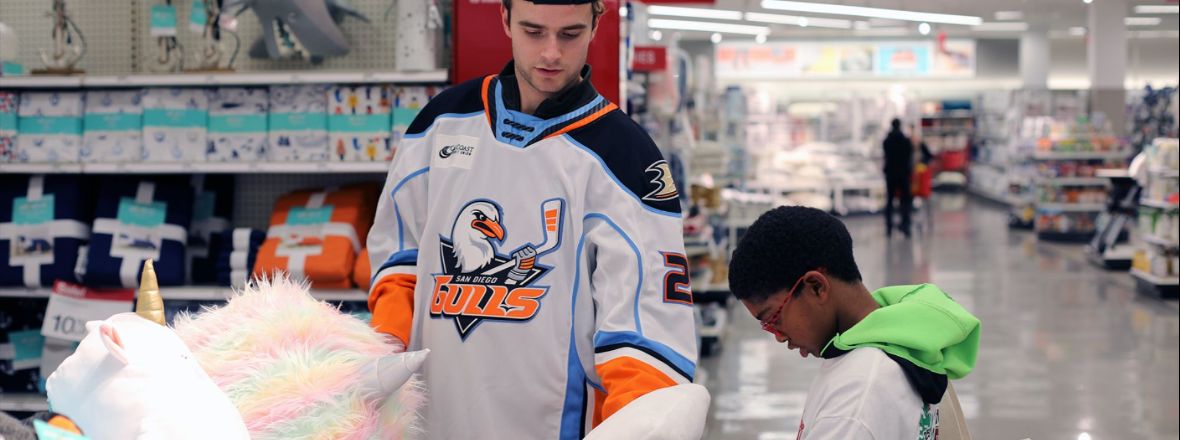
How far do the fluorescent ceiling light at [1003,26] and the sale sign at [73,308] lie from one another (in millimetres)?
19067

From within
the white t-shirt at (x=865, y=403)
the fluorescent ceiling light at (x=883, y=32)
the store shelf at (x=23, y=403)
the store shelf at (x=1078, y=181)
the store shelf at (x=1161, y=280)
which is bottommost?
the store shelf at (x=1161, y=280)

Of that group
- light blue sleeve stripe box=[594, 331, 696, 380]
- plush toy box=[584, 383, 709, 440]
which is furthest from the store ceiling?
plush toy box=[584, 383, 709, 440]

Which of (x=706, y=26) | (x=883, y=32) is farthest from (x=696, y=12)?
(x=883, y=32)

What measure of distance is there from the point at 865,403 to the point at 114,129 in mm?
3566

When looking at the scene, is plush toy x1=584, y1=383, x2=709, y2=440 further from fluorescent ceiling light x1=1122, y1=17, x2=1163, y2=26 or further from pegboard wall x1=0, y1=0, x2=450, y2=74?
fluorescent ceiling light x1=1122, y1=17, x2=1163, y2=26

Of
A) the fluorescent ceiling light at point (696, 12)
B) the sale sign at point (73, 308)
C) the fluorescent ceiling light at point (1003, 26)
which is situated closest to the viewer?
the sale sign at point (73, 308)

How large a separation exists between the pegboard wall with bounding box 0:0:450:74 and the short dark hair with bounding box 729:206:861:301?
10.1 ft

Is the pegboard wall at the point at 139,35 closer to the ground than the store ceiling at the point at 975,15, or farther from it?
closer to the ground

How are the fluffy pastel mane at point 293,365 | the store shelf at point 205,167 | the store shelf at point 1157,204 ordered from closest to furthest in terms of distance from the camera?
the fluffy pastel mane at point 293,365
the store shelf at point 205,167
the store shelf at point 1157,204

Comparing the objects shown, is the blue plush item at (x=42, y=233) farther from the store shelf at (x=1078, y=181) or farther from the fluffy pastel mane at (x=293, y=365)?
the store shelf at (x=1078, y=181)

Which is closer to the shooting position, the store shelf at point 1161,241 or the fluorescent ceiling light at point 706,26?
the store shelf at point 1161,241

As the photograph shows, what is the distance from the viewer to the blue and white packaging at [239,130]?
A: 429 cm

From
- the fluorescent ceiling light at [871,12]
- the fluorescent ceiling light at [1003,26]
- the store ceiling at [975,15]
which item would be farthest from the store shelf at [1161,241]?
the fluorescent ceiling light at [1003,26]

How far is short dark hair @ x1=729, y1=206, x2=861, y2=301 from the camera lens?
160 cm
